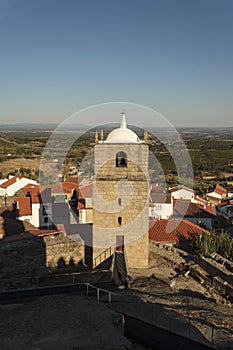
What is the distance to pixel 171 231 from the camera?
19062 mm

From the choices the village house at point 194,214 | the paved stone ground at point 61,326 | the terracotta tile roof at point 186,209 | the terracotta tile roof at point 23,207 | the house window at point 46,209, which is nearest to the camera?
the paved stone ground at point 61,326

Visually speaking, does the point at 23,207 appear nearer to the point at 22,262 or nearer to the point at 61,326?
the point at 22,262

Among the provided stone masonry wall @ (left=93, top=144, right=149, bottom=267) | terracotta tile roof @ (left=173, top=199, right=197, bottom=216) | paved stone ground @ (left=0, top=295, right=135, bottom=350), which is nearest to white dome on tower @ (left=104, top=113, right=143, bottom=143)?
stone masonry wall @ (left=93, top=144, right=149, bottom=267)

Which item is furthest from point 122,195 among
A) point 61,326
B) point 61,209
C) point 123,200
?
point 61,209

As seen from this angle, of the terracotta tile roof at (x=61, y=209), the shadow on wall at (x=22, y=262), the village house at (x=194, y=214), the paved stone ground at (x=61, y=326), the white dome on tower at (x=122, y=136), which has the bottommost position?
the village house at (x=194, y=214)

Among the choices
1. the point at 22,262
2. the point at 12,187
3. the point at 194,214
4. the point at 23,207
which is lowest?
the point at 194,214

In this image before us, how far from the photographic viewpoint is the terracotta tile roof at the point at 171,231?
1816 centimetres

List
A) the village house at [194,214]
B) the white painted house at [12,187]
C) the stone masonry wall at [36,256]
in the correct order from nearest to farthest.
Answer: the stone masonry wall at [36,256]
the village house at [194,214]
the white painted house at [12,187]

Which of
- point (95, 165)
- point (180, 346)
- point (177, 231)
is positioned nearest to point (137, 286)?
point (95, 165)

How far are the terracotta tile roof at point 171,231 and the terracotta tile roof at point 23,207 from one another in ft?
28.3

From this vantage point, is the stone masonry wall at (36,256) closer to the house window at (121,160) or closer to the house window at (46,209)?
the house window at (121,160)

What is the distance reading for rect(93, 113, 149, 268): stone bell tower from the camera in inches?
450

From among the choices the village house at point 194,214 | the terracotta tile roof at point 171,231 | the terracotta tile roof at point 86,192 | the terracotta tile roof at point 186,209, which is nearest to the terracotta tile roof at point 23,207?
the terracotta tile roof at point 86,192

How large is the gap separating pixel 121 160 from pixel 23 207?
14005mm
